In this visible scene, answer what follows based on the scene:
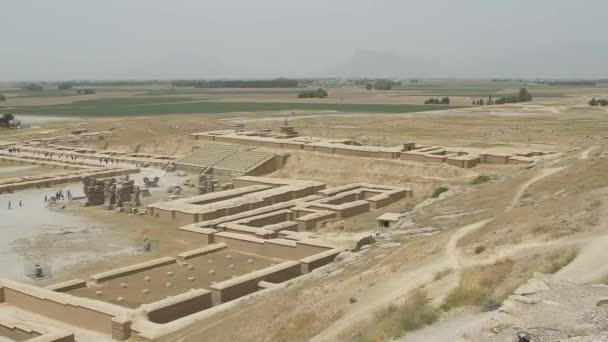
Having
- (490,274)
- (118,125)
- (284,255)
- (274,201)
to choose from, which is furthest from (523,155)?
(118,125)

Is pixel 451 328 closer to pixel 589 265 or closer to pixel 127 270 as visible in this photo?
pixel 589 265

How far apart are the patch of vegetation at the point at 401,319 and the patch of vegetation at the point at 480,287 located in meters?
0.31

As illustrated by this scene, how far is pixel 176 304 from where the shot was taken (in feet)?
43.9

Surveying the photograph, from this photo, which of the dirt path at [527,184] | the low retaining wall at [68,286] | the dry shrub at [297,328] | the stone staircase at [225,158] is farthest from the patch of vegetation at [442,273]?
the stone staircase at [225,158]

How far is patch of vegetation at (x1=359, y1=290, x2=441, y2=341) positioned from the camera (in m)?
7.80

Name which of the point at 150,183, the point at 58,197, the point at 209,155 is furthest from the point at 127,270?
the point at 209,155

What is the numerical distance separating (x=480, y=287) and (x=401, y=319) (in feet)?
4.56

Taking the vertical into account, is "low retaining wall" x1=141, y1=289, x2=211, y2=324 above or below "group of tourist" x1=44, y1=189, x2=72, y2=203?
above

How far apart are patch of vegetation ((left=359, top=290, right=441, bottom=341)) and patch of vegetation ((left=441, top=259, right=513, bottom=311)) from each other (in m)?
0.31

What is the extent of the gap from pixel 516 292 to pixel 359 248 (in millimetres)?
9035

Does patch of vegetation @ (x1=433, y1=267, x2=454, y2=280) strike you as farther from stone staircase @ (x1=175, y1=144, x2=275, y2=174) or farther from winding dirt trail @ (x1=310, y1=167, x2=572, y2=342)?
stone staircase @ (x1=175, y1=144, x2=275, y2=174)

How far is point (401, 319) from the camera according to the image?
805cm

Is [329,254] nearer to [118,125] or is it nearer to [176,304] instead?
[176,304]

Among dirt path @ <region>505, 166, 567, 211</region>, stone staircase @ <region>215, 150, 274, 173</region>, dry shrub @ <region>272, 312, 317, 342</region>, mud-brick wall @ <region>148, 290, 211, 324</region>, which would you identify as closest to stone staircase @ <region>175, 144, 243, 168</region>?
stone staircase @ <region>215, 150, 274, 173</region>
